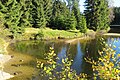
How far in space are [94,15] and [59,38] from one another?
23.7 metres

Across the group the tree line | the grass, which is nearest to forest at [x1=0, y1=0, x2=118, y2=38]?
the tree line

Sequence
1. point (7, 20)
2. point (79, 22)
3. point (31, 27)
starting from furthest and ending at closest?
point (79, 22)
point (31, 27)
point (7, 20)

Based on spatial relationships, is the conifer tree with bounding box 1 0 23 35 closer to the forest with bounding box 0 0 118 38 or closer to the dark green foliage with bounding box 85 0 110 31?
the forest with bounding box 0 0 118 38

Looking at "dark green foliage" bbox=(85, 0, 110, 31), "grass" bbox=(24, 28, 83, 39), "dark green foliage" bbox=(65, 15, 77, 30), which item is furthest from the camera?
"dark green foliage" bbox=(85, 0, 110, 31)

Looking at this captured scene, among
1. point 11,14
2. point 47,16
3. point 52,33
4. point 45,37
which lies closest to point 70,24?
point 47,16

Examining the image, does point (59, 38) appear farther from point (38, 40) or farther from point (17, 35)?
Result: point (17, 35)

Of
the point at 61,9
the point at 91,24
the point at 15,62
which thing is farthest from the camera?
the point at 61,9

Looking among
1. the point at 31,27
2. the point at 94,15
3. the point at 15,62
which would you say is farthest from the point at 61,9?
the point at 15,62

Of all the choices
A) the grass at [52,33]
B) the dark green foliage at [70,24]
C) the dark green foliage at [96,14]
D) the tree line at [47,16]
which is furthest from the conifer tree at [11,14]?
the dark green foliage at [96,14]

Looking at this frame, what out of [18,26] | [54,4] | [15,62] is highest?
[54,4]

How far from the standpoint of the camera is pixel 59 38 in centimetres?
6172

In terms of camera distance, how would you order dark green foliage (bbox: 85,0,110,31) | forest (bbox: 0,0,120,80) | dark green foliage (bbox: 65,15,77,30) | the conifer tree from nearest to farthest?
forest (bbox: 0,0,120,80), the conifer tree, dark green foliage (bbox: 65,15,77,30), dark green foliage (bbox: 85,0,110,31)

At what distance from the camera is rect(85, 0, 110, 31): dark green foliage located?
80350 millimetres

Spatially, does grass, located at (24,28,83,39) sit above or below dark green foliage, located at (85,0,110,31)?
below
